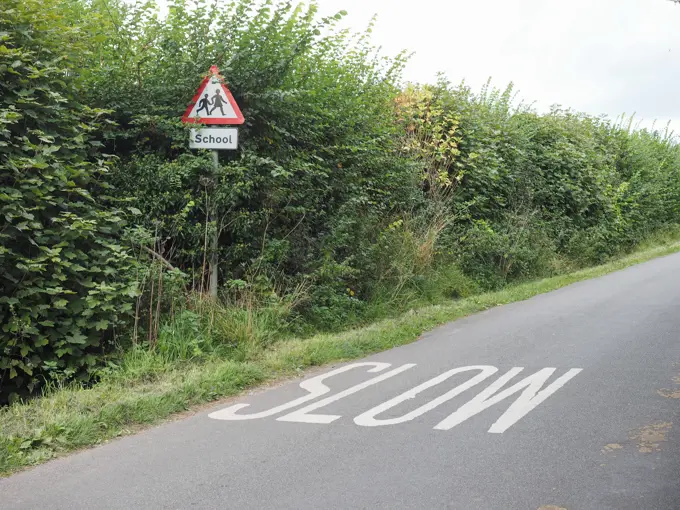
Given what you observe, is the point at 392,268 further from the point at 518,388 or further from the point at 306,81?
the point at 518,388

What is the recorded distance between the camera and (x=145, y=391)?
684 cm

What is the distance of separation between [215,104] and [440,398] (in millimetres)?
4560

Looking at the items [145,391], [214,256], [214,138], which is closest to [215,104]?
[214,138]

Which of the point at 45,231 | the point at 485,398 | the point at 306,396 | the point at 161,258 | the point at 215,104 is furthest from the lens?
the point at 215,104

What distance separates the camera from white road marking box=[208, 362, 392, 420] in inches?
250

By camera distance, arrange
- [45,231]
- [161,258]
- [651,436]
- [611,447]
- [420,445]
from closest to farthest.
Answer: [611,447], [420,445], [651,436], [45,231], [161,258]

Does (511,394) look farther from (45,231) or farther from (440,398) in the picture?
(45,231)

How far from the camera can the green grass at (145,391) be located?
18.0 feet

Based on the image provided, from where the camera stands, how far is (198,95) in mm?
8961

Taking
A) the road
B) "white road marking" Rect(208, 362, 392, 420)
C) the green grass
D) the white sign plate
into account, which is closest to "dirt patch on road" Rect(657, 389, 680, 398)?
the road

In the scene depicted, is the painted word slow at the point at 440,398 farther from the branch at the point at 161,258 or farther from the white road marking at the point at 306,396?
the branch at the point at 161,258

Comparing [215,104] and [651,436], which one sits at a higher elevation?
[215,104]

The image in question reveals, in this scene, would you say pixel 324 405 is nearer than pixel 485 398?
Yes

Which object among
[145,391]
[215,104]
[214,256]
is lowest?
[145,391]
